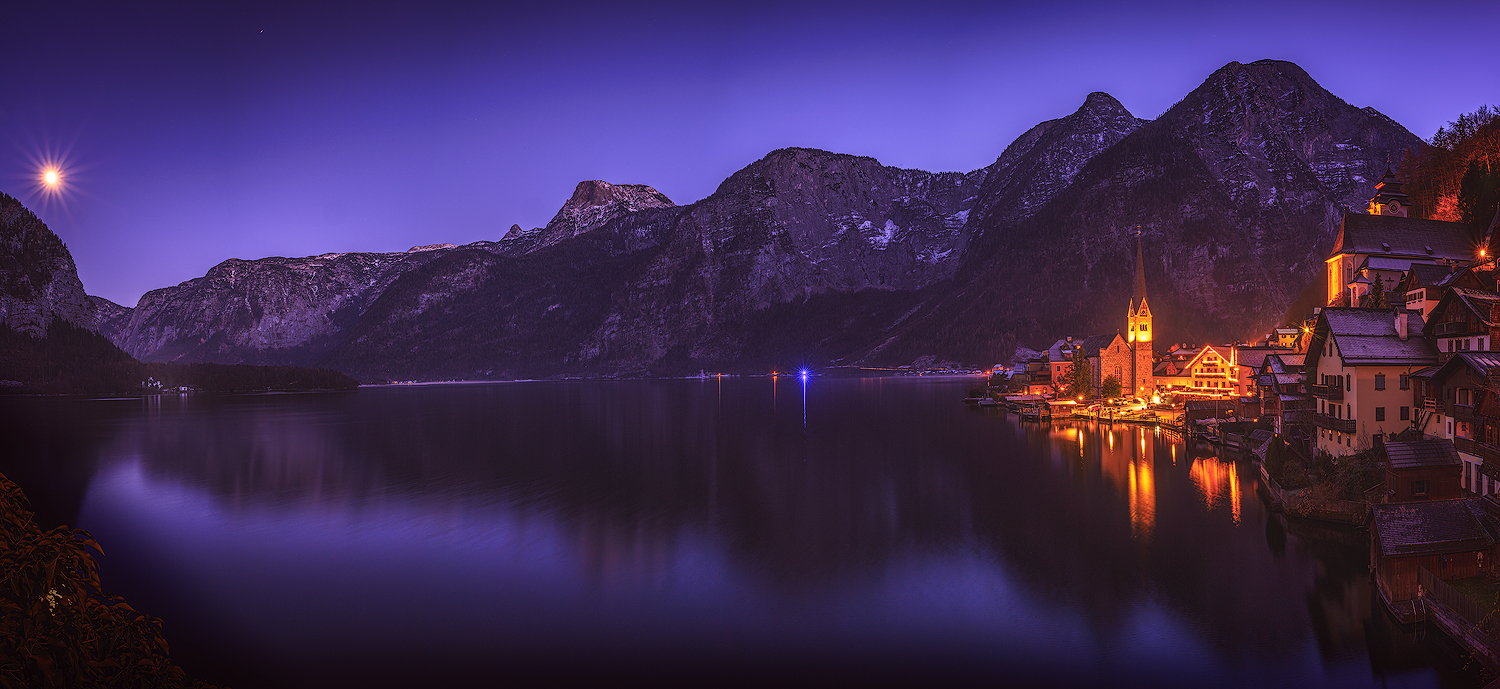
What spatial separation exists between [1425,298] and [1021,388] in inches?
3593

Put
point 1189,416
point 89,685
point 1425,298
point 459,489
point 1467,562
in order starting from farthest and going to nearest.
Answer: point 1189,416 < point 459,489 < point 1425,298 < point 1467,562 < point 89,685

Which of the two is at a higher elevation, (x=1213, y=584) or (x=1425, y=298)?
(x=1425, y=298)

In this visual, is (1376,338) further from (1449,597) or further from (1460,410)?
(1449,597)

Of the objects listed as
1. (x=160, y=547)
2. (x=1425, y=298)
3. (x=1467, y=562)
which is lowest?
(x=160, y=547)

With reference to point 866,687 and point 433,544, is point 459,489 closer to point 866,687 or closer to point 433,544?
point 433,544

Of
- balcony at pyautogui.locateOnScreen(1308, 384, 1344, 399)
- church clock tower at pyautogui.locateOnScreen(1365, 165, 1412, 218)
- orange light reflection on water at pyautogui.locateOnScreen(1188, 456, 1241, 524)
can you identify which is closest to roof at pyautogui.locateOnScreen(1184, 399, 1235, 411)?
orange light reflection on water at pyautogui.locateOnScreen(1188, 456, 1241, 524)

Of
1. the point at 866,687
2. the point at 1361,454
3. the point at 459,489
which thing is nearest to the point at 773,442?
the point at 459,489

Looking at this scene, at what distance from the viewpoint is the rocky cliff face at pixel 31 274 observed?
135125 mm

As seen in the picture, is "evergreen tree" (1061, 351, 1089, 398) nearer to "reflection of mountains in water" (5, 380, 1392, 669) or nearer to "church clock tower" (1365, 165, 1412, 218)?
"reflection of mountains in water" (5, 380, 1392, 669)

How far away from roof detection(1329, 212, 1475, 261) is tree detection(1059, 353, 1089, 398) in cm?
5146

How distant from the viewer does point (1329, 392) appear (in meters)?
39.8

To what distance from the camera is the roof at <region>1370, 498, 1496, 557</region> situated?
23.1 metres

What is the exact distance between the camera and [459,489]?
5147 centimetres

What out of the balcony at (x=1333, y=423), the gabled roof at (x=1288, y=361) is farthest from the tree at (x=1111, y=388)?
the balcony at (x=1333, y=423)
